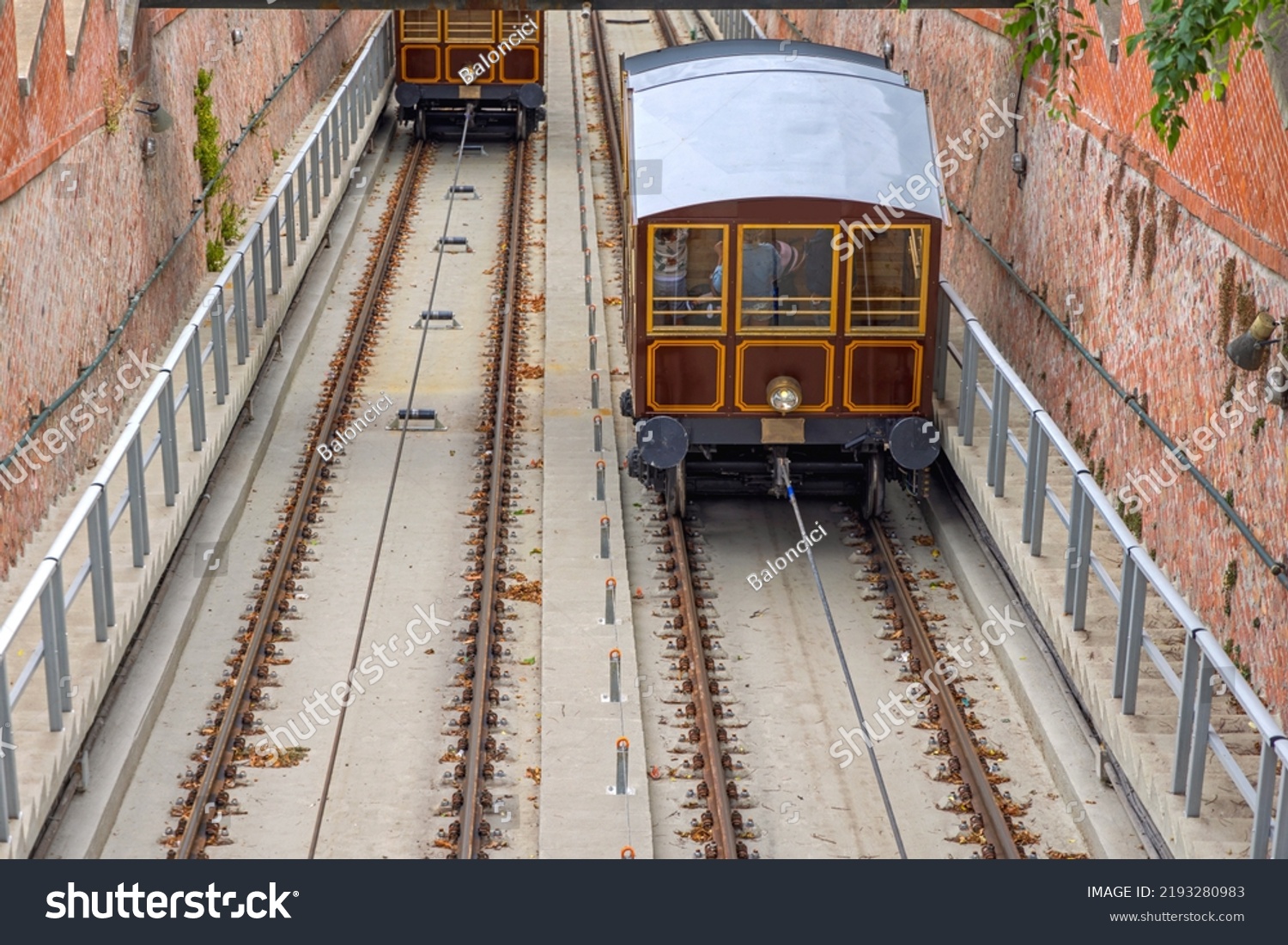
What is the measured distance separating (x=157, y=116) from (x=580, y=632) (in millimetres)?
7461

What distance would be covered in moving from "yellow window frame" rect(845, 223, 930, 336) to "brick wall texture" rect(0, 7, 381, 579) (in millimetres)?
5885

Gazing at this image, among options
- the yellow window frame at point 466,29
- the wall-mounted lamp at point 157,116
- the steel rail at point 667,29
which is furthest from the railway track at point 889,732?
the steel rail at point 667,29

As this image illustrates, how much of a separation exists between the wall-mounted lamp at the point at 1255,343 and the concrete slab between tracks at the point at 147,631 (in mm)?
6750

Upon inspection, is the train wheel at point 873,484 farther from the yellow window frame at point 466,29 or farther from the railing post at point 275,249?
the yellow window frame at point 466,29

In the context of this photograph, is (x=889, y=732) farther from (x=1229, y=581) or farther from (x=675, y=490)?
(x=675, y=490)

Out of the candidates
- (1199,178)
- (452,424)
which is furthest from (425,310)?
(1199,178)

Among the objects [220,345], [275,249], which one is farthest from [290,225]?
[220,345]

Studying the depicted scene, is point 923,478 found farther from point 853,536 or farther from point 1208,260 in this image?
point 1208,260

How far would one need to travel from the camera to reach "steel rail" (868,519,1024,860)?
10.1m

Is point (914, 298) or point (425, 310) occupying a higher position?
point (914, 298)

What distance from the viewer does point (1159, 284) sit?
1212 centimetres

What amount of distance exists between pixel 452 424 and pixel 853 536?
4496mm

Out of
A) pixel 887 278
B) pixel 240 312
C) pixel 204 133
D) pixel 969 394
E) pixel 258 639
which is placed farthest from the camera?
pixel 204 133

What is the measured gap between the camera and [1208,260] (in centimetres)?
1117
